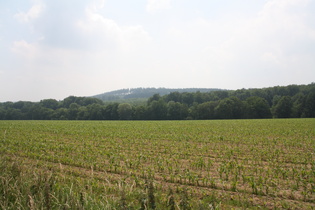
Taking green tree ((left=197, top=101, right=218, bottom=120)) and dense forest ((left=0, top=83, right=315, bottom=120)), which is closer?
dense forest ((left=0, top=83, right=315, bottom=120))

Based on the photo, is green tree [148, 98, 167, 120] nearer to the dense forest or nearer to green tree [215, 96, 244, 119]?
the dense forest

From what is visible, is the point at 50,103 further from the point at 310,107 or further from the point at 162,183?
the point at 162,183

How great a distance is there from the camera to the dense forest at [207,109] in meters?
75.9

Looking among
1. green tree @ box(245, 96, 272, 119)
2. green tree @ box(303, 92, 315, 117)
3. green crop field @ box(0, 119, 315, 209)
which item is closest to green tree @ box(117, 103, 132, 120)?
green tree @ box(245, 96, 272, 119)

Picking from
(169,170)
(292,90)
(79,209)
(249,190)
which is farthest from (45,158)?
(292,90)

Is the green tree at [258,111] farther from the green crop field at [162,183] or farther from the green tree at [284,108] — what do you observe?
the green crop field at [162,183]

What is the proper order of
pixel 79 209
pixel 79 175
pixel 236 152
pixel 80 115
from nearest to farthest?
pixel 79 209 → pixel 79 175 → pixel 236 152 → pixel 80 115

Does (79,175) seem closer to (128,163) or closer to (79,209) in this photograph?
(128,163)

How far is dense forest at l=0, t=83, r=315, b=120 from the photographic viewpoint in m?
75.9

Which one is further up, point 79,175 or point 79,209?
point 79,209

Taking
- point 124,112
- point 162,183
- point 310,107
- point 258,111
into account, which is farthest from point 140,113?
point 162,183

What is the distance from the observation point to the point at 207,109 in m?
82.3

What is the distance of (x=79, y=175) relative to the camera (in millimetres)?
9523

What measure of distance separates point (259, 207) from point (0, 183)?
291 inches
